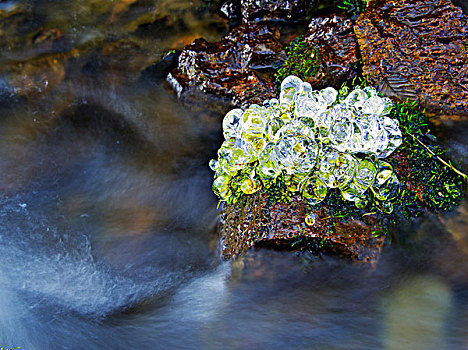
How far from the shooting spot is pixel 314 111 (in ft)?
12.0

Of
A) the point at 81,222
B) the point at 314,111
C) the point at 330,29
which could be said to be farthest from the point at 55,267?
the point at 330,29

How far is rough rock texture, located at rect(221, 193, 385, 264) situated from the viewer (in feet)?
12.0

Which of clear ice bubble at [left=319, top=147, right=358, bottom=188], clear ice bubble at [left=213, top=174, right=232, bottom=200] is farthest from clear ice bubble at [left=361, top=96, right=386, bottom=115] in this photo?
clear ice bubble at [left=213, top=174, right=232, bottom=200]

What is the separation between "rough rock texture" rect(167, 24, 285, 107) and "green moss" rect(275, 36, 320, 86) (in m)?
0.15

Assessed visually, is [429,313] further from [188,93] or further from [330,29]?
[188,93]

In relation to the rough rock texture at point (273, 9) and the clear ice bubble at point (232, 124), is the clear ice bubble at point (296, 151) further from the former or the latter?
the rough rock texture at point (273, 9)

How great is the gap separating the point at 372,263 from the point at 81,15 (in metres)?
5.65

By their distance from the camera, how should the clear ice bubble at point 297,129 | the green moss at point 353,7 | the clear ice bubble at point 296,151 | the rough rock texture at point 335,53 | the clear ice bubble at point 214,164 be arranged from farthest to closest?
1. the green moss at point 353,7
2. the rough rock texture at point 335,53
3. the clear ice bubble at point 214,164
4. the clear ice bubble at point 297,129
5. the clear ice bubble at point 296,151

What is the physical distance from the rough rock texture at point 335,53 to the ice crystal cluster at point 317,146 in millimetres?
941

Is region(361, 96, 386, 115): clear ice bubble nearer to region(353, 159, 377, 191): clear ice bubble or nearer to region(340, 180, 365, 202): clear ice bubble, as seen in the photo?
region(353, 159, 377, 191): clear ice bubble

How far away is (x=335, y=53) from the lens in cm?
479

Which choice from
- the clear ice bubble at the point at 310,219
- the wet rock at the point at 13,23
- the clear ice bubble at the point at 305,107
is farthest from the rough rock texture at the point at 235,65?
the wet rock at the point at 13,23

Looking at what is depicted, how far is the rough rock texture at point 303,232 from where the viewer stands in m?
3.65

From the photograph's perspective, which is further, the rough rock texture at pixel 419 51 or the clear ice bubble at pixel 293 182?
the rough rock texture at pixel 419 51
